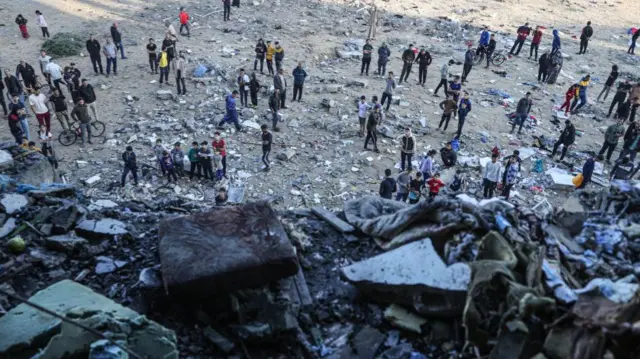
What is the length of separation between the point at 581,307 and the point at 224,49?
1479 cm

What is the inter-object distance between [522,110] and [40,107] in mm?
11976

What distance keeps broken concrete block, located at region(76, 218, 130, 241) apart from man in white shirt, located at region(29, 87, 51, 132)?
651 centimetres

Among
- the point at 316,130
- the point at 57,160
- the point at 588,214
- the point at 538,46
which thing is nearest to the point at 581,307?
the point at 588,214

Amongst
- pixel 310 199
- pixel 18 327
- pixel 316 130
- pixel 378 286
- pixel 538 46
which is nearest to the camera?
pixel 18 327

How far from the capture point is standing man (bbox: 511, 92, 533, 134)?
41.8 ft

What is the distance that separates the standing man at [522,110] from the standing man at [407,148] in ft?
12.3

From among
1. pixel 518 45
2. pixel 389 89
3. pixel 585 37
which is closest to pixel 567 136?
pixel 389 89

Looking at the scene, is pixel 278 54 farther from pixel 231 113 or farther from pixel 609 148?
pixel 609 148

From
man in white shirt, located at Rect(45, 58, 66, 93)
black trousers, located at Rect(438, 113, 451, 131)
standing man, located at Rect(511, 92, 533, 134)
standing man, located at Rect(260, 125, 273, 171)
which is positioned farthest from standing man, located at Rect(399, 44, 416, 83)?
man in white shirt, located at Rect(45, 58, 66, 93)

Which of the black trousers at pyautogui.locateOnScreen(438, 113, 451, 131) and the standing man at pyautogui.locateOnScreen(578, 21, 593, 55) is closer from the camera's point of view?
the black trousers at pyautogui.locateOnScreen(438, 113, 451, 131)

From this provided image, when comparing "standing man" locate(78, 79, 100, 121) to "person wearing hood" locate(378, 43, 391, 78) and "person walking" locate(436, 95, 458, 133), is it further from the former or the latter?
"person walking" locate(436, 95, 458, 133)

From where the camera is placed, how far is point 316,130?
1291 centimetres

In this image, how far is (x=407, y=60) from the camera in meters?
15.3

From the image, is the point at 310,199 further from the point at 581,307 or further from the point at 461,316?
the point at 581,307
